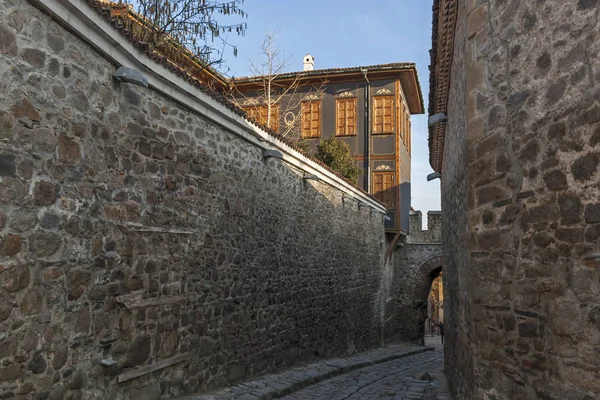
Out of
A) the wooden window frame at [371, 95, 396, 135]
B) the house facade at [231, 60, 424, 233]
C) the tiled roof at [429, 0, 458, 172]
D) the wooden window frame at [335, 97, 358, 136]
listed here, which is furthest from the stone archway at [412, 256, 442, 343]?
the tiled roof at [429, 0, 458, 172]

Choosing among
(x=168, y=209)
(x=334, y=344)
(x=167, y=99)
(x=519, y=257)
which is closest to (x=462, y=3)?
(x=519, y=257)

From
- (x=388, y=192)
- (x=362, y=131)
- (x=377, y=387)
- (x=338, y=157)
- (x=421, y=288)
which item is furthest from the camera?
(x=421, y=288)

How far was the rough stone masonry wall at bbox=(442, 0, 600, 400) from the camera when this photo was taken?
2895 mm

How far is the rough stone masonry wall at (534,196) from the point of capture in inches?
114

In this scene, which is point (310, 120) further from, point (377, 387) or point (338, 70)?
point (377, 387)

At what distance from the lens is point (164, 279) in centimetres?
534

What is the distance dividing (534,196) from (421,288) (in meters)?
15.7

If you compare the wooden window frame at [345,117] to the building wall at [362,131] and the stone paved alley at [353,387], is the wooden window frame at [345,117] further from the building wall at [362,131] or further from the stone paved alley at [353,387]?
the stone paved alley at [353,387]

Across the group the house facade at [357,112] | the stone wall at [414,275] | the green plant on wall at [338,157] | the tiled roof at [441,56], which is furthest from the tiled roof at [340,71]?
the tiled roof at [441,56]

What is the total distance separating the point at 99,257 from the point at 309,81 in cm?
1517

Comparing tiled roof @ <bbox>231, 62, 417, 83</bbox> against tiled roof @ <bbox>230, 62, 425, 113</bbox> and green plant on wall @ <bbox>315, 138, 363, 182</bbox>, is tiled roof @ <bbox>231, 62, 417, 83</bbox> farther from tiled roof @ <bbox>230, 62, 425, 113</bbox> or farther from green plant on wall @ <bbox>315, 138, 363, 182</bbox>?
green plant on wall @ <bbox>315, 138, 363, 182</bbox>

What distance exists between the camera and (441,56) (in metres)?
6.17

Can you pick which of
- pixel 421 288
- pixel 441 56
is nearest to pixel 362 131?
pixel 421 288

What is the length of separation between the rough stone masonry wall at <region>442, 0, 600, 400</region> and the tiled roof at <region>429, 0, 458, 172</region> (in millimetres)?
1219
